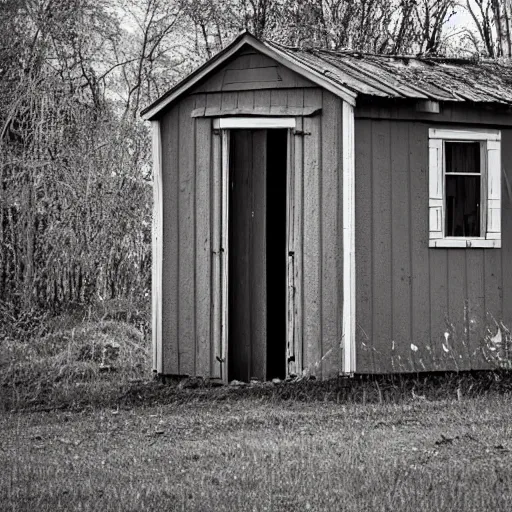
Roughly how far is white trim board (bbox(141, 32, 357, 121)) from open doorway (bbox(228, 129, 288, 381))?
2.26 ft

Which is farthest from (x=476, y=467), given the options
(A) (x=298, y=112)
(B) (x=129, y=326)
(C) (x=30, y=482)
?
(B) (x=129, y=326)

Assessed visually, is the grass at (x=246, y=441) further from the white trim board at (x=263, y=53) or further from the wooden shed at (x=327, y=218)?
the white trim board at (x=263, y=53)

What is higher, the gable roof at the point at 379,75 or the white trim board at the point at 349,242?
the gable roof at the point at 379,75

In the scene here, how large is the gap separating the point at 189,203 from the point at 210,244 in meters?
0.52

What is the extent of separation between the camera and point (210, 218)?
42.3 ft

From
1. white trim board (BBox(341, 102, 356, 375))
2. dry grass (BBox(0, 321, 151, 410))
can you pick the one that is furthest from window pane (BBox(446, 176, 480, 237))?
dry grass (BBox(0, 321, 151, 410))

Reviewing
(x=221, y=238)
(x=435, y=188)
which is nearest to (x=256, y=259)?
(x=221, y=238)

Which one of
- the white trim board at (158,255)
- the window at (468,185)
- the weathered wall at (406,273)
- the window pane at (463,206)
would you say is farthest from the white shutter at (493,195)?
the white trim board at (158,255)

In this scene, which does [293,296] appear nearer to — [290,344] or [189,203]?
[290,344]

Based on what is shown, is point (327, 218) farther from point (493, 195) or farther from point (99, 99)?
point (99, 99)

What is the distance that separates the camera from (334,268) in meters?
12.2

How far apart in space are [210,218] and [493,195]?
9.50 feet

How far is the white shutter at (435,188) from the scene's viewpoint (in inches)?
495

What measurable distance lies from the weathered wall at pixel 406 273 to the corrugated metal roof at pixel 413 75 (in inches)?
11.0
